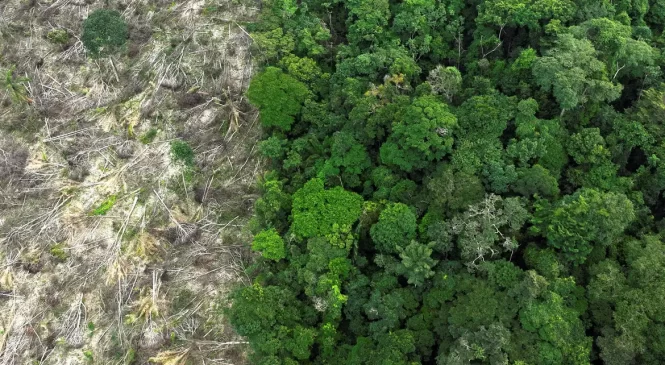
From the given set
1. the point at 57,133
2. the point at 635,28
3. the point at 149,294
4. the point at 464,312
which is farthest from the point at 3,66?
the point at 635,28

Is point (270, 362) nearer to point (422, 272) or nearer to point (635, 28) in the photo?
point (422, 272)

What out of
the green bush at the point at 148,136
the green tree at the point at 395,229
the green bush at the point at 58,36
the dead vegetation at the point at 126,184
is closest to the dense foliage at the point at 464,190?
the green tree at the point at 395,229

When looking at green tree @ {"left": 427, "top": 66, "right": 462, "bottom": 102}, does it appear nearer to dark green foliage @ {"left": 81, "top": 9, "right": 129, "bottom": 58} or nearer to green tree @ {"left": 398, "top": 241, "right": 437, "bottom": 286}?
green tree @ {"left": 398, "top": 241, "right": 437, "bottom": 286}

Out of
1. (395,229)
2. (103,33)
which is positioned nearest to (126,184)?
(103,33)

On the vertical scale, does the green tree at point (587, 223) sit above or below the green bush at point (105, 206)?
above

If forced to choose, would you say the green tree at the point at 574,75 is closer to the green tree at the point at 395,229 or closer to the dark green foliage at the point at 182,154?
the green tree at the point at 395,229
